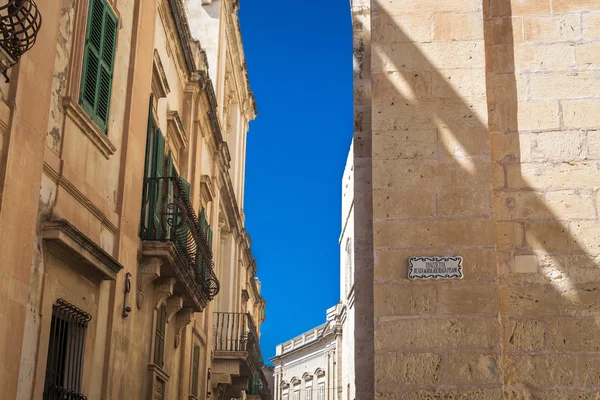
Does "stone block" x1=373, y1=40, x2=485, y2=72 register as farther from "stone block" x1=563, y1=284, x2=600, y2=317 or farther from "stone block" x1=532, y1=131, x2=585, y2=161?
"stone block" x1=563, y1=284, x2=600, y2=317

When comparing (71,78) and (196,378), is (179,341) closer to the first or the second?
(196,378)

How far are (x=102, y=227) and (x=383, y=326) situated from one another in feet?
16.3

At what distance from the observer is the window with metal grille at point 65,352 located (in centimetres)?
865

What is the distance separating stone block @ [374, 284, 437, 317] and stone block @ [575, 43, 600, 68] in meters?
2.04

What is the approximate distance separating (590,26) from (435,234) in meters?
2.00

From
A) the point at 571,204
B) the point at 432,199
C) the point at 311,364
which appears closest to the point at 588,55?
the point at 571,204

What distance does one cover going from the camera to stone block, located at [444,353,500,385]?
5.99 metres

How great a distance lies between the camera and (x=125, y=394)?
36.4 feet

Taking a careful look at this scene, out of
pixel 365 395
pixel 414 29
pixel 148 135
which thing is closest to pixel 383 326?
pixel 365 395

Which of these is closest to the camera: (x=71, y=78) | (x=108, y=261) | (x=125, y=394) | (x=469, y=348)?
(x=469, y=348)

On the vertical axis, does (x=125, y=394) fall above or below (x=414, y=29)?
below

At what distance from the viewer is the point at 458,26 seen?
22.2 ft

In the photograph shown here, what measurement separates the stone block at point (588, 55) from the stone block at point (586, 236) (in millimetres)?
1192

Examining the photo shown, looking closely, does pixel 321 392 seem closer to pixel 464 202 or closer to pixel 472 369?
pixel 464 202
